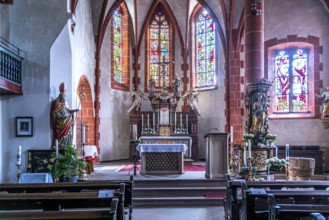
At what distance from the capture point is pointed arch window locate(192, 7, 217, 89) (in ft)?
50.9

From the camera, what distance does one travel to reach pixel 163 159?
10.0 metres

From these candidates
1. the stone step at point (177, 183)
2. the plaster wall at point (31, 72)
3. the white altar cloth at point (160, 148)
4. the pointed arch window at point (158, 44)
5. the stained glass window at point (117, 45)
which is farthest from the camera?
the pointed arch window at point (158, 44)

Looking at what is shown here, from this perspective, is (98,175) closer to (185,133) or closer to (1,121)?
(1,121)

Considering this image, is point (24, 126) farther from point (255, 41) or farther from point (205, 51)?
point (205, 51)

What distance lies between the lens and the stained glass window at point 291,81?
1330 centimetres

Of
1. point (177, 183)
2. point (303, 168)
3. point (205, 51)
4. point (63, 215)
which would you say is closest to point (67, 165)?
point (177, 183)

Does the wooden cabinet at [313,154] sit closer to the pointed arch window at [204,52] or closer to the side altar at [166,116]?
the side altar at [166,116]

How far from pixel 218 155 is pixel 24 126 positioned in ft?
17.6

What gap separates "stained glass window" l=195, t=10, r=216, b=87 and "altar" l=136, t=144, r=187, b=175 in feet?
20.3

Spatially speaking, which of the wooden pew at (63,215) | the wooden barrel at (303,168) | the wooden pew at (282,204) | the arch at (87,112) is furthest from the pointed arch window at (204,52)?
the wooden pew at (63,215)

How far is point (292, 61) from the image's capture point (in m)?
13.6

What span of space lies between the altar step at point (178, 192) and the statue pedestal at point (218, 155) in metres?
0.26

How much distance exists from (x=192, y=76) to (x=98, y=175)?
25.2 ft

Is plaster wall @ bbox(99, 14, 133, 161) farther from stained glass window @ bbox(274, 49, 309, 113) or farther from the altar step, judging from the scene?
stained glass window @ bbox(274, 49, 309, 113)
